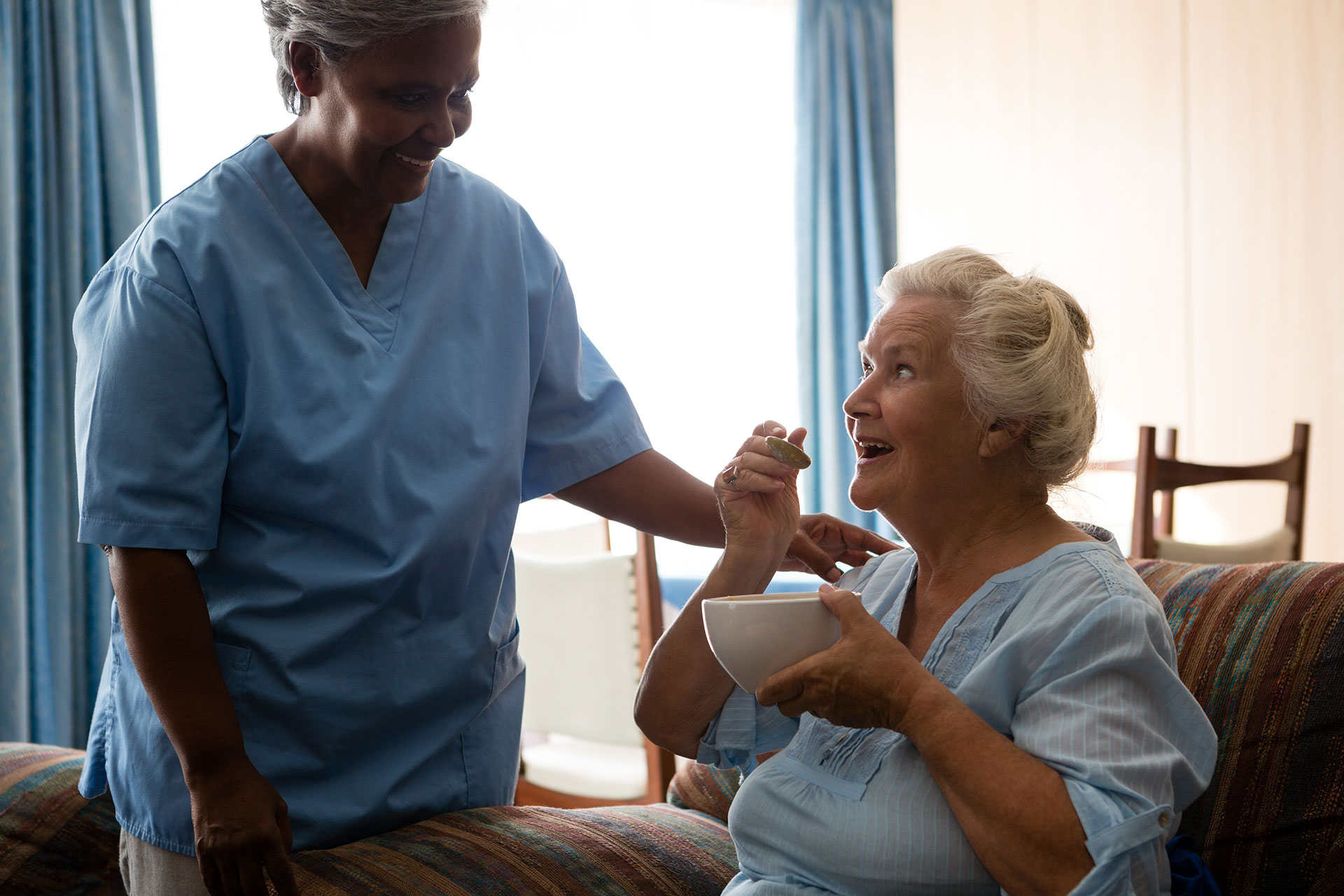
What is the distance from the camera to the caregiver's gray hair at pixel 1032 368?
3.86 feet

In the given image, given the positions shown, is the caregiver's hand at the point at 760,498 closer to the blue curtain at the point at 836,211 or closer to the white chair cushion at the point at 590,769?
the white chair cushion at the point at 590,769

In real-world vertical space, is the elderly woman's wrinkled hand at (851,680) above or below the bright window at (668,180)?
below

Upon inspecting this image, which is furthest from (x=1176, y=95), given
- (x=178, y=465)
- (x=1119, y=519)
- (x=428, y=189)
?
(x=178, y=465)

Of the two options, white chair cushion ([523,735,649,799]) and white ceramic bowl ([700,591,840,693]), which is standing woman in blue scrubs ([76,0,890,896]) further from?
white chair cushion ([523,735,649,799])

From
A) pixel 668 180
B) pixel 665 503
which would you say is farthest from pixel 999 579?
pixel 668 180

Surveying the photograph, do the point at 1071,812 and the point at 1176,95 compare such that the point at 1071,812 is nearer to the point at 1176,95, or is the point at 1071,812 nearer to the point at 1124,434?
the point at 1124,434

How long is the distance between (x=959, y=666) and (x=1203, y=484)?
2250 millimetres

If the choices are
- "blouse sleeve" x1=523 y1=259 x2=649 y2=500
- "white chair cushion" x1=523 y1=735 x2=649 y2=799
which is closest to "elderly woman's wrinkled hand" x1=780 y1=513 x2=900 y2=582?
"blouse sleeve" x1=523 y1=259 x2=649 y2=500

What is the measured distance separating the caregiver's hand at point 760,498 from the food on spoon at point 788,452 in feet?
0.06

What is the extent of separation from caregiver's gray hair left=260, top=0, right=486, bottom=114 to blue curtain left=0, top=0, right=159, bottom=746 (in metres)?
2.55

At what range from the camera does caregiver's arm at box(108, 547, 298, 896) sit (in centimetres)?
105

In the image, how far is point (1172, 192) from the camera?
199 inches

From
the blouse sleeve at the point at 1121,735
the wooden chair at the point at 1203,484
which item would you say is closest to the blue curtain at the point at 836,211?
the wooden chair at the point at 1203,484

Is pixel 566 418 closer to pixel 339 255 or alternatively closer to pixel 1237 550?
pixel 339 255
